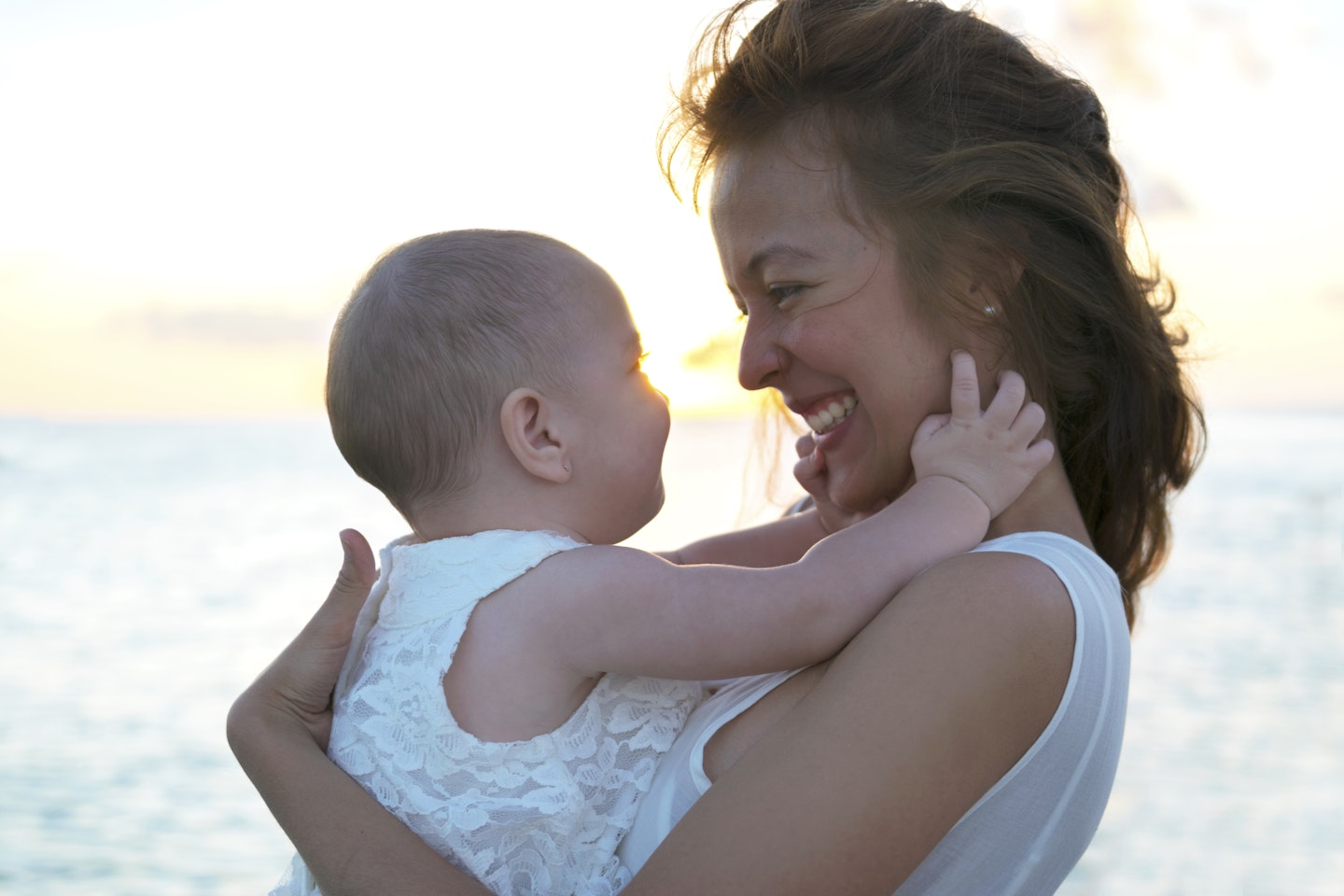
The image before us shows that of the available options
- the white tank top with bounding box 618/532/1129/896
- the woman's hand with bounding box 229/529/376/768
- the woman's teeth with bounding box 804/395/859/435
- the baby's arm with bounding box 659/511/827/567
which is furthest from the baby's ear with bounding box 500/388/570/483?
the baby's arm with bounding box 659/511/827/567

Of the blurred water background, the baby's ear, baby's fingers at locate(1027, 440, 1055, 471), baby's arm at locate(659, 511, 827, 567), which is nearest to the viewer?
the baby's ear

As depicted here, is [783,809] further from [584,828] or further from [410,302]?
[410,302]

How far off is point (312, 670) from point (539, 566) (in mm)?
457

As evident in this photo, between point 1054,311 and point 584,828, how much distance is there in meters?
1.27

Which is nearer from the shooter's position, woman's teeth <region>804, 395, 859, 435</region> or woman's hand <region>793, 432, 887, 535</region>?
woman's teeth <region>804, 395, 859, 435</region>

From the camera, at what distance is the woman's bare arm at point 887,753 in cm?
157

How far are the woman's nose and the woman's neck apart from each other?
20.7 inches

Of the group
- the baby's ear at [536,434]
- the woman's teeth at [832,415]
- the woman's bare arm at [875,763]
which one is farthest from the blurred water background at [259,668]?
the woman's bare arm at [875,763]

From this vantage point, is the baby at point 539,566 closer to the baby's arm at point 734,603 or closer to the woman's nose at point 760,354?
the baby's arm at point 734,603

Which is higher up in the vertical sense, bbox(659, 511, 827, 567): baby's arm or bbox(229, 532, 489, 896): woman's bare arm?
bbox(229, 532, 489, 896): woman's bare arm

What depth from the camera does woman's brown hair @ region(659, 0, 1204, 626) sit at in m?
2.14

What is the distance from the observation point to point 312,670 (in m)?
1.96

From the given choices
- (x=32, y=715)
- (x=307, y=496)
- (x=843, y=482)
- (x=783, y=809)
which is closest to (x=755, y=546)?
(x=843, y=482)

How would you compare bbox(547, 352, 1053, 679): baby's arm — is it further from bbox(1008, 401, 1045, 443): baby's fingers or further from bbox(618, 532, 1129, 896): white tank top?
bbox(1008, 401, 1045, 443): baby's fingers
